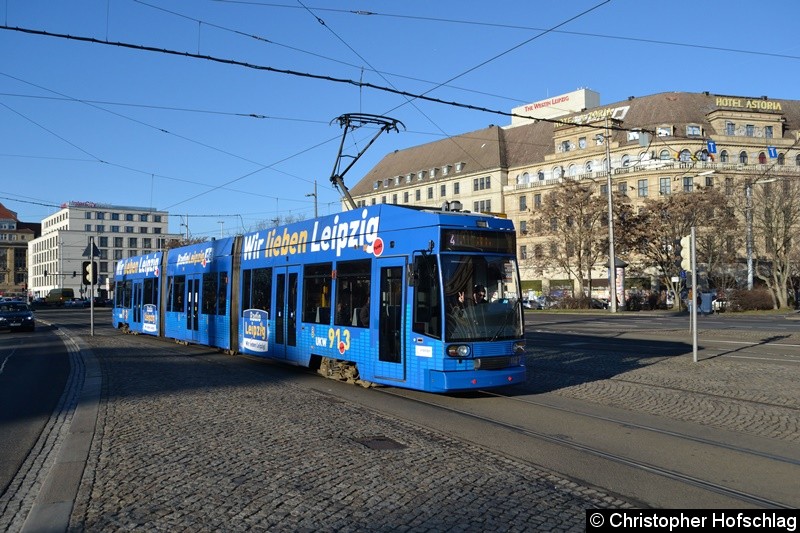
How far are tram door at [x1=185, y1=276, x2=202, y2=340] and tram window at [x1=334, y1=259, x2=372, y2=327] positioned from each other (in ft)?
30.9

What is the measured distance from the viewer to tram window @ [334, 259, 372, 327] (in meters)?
12.4

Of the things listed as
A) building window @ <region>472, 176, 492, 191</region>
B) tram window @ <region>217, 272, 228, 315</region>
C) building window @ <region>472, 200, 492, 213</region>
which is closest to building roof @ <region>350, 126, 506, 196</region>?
building window @ <region>472, 176, 492, 191</region>

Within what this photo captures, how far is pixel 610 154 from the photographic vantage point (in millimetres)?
70562

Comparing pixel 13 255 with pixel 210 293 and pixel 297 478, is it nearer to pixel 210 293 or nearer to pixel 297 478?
pixel 210 293

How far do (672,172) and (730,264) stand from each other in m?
18.5

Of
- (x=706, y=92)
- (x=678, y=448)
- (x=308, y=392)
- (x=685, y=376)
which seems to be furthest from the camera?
(x=706, y=92)

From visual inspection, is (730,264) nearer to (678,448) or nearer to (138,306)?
(138,306)

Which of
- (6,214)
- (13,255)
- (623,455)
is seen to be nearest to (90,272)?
(623,455)

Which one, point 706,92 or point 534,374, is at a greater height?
point 706,92

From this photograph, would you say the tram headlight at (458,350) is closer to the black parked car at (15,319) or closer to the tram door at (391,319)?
the tram door at (391,319)

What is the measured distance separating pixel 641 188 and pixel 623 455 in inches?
2668

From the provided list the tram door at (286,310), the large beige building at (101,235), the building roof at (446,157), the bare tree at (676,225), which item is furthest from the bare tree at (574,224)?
the large beige building at (101,235)

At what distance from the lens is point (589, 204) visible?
184ft

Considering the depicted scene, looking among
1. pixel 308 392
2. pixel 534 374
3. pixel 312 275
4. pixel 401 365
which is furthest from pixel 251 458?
pixel 534 374
